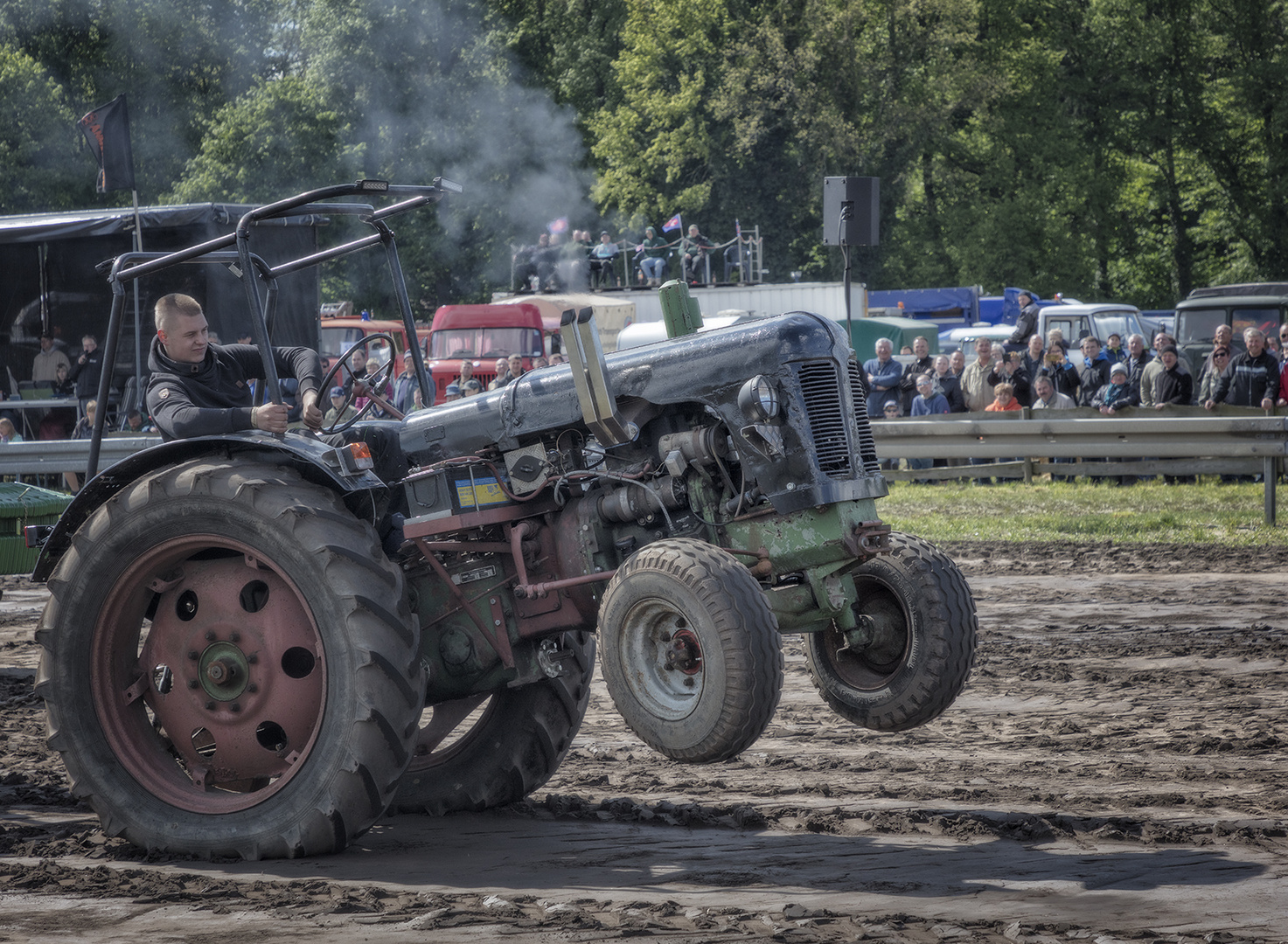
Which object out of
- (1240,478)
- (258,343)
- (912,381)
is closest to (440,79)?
(912,381)

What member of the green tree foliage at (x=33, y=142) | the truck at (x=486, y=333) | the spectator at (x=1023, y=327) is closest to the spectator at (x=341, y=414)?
the spectator at (x=1023, y=327)

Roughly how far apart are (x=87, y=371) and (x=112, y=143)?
247cm

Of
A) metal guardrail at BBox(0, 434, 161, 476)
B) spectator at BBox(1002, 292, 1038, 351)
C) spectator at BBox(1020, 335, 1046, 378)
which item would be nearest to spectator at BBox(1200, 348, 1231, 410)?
spectator at BBox(1020, 335, 1046, 378)

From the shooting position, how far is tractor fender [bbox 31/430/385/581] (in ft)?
15.7

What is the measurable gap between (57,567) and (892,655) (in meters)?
2.81

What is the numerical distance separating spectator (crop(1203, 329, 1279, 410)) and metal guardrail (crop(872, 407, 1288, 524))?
0.32 m

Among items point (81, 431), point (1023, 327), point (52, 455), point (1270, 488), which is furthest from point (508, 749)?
point (1023, 327)

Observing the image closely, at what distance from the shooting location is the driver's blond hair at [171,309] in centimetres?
509

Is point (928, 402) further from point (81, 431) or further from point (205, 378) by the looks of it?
point (205, 378)

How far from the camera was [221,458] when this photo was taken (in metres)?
4.91

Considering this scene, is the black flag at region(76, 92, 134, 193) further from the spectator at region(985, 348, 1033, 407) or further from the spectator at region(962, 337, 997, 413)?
the spectator at region(985, 348, 1033, 407)

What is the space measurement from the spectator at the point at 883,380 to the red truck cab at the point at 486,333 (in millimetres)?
9349

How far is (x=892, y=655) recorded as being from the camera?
4.94 m

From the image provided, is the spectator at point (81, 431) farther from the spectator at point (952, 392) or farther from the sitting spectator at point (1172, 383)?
the sitting spectator at point (1172, 383)
